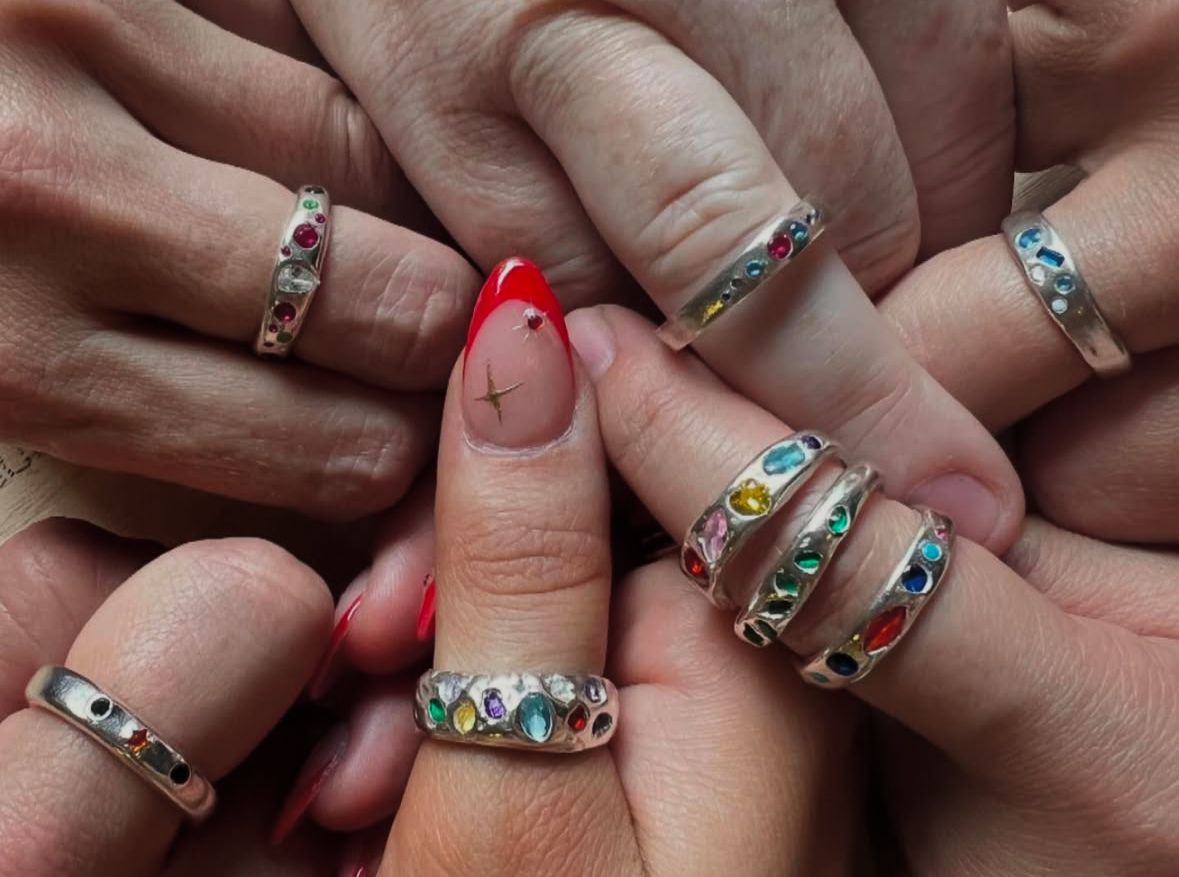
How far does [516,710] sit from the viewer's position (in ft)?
2.04

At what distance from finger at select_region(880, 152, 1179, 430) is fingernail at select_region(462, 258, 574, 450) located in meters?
0.24

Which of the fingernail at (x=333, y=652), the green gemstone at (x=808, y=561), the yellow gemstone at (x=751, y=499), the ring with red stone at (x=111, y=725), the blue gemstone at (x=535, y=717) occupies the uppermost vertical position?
the yellow gemstone at (x=751, y=499)

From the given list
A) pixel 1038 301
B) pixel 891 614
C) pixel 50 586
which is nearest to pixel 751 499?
pixel 891 614

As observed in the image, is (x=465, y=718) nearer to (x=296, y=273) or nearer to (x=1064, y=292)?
(x=296, y=273)

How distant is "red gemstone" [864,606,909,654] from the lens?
62cm

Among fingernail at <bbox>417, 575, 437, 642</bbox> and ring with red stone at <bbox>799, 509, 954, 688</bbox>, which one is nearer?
ring with red stone at <bbox>799, 509, 954, 688</bbox>

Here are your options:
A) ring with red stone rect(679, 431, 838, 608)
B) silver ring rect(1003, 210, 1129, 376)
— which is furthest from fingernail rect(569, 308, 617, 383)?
silver ring rect(1003, 210, 1129, 376)

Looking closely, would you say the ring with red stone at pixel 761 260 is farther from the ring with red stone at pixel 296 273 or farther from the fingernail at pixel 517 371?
the ring with red stone at pixel 296 273

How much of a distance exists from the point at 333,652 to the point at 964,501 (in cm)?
45

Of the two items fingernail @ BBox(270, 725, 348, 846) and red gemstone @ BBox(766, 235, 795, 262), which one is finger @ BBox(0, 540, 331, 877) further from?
red gemstone @ BBox(766, 235, 795, 262)

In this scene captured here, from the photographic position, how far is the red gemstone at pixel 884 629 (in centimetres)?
62

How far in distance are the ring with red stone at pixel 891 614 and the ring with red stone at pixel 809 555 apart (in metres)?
0.04

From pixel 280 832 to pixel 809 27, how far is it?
640 millimetres

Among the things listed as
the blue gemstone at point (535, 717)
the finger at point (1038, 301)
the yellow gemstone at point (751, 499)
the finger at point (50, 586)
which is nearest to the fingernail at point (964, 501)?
the finger at point (1038, 301)
